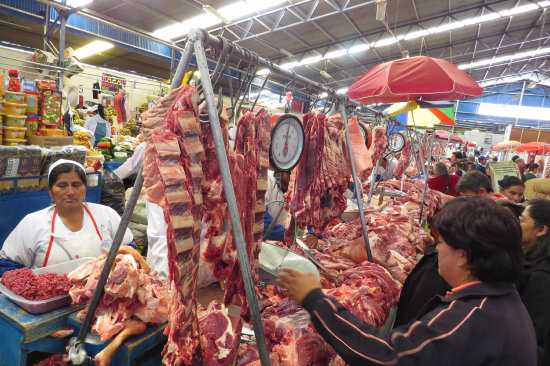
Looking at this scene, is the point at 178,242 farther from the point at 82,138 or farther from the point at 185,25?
the point at 185,25

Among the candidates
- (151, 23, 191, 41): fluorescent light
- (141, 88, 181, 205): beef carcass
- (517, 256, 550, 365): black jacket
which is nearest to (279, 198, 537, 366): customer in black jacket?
(141, 88, 181, 205): beef carcass

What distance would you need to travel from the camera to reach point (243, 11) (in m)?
10.7

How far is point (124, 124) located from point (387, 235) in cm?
1027

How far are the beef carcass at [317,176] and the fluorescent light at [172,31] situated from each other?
31.7 ft

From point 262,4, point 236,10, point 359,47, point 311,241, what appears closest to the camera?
point 311,241

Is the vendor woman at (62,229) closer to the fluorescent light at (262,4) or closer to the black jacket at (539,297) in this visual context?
the black jacket at (539,297)

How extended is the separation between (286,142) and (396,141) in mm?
5648

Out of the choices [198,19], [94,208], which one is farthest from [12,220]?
[198,19]

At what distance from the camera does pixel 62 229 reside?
2.71 m

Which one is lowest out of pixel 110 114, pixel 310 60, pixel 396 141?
pixel 396 141

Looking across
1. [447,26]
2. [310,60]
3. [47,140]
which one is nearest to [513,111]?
[447,26]

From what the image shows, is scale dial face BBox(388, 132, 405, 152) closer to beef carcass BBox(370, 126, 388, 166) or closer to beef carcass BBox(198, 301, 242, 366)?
beef carcass BBox(370, 126, 388, 166)

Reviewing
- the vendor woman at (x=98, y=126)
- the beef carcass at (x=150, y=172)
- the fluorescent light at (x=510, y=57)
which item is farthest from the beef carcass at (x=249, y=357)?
the fluorescent light at (x=510, y=57)

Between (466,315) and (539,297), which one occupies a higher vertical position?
(466,315)
